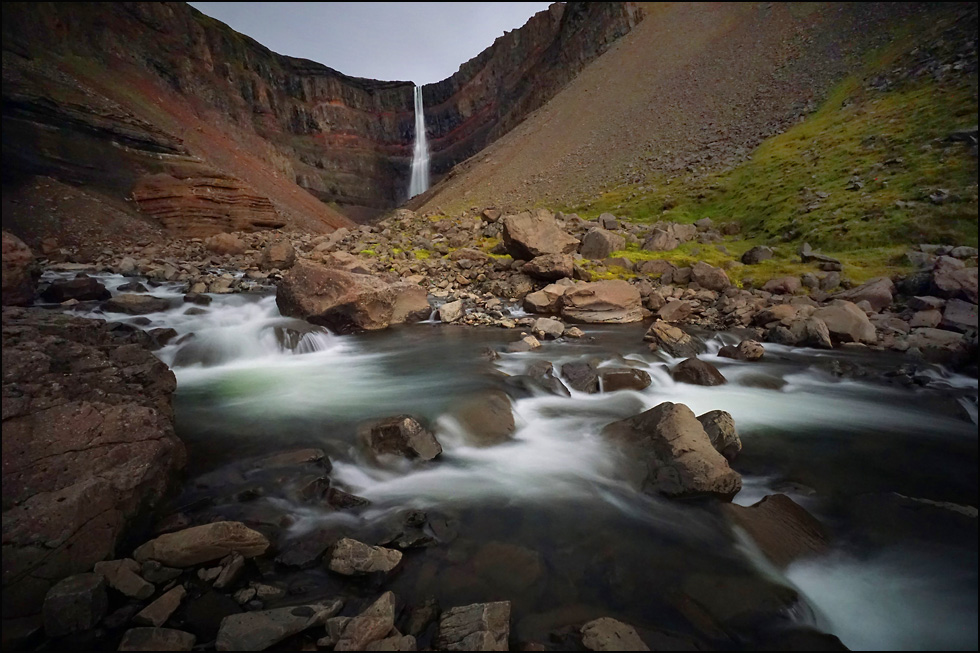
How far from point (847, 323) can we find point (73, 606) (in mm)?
11784

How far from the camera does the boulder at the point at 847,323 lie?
8.76 m

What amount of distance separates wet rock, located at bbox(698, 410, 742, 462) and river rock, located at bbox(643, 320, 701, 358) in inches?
151

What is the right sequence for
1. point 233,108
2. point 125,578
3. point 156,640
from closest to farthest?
point 156,640
point 125,578
point 233,108

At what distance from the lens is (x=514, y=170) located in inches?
1465

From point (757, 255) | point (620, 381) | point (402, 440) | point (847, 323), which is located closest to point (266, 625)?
point (402, 440)

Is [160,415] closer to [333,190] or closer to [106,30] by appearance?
[106,30]

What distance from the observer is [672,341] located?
8.66 metres

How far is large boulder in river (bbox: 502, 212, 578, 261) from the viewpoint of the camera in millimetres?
13539

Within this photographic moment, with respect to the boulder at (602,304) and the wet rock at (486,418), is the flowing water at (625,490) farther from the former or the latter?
the boulder at (602,304)

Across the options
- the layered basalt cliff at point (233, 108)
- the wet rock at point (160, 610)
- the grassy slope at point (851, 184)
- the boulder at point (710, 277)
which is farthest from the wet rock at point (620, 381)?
the layered basalt cliff at point (233, 108)

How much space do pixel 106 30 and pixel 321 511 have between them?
45.1 m

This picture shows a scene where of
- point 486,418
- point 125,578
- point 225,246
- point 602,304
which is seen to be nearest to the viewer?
point 125,578

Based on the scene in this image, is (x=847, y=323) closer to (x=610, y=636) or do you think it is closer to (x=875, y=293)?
(x=875, y=293)

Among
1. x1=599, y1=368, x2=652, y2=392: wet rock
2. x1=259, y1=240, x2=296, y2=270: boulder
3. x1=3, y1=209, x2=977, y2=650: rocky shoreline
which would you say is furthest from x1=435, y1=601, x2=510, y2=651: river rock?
x1=259, y1=240, x2=296, y2=270: boulder
